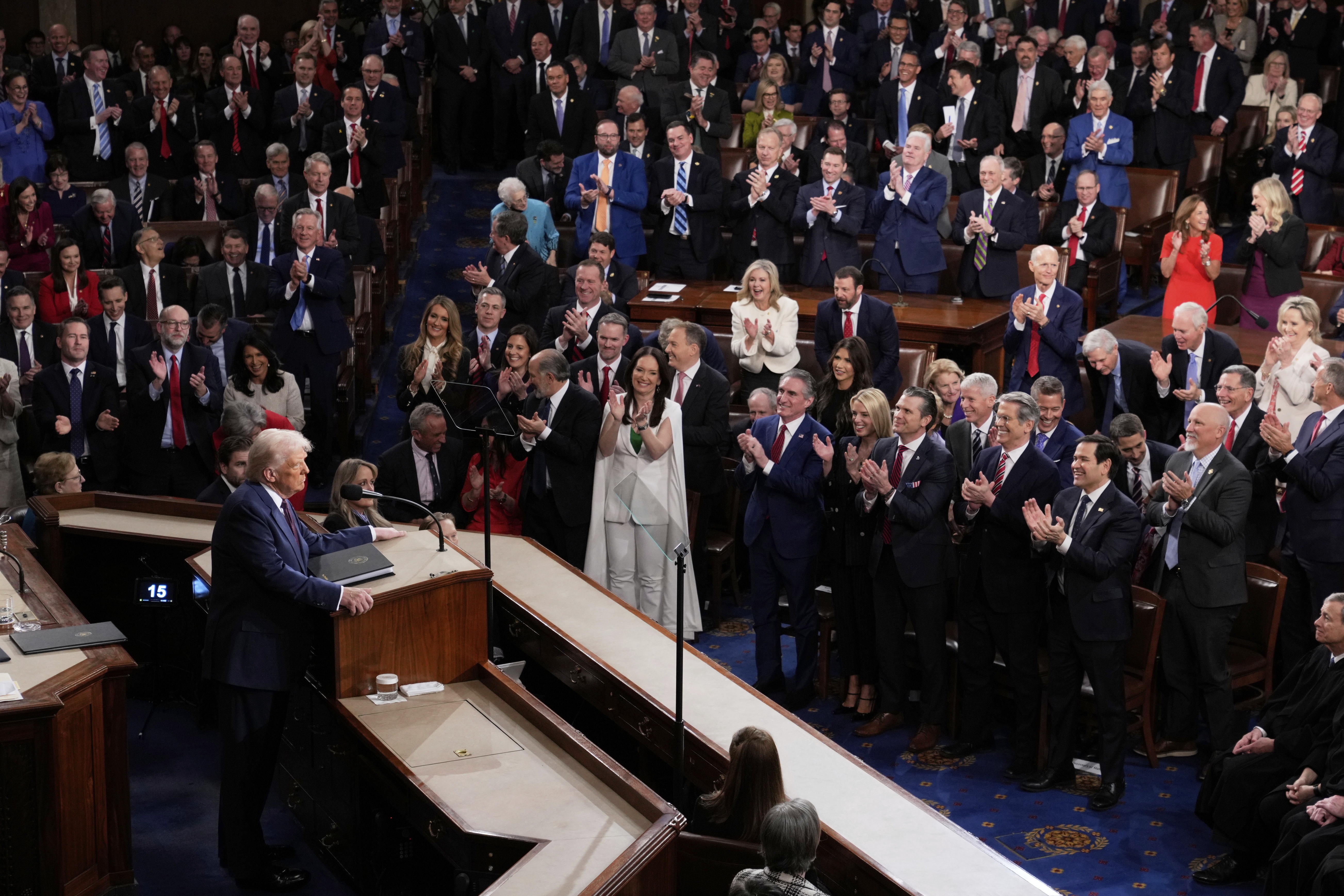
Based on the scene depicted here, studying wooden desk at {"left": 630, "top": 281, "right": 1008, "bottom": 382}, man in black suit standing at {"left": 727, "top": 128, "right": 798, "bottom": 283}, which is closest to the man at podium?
wooden desk at {"left": 630, "top": 281, "right": 1008, "bottom": 382}

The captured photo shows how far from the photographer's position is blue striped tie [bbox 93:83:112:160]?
11.0 metres

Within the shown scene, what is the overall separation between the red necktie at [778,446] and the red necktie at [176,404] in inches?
125

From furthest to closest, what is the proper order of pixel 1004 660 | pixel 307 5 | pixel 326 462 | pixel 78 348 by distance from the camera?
pixel 307 5 → pixel 326 462 → pixel 78 348 → pixel 1004 660

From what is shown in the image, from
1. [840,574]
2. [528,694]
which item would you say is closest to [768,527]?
[840,574]

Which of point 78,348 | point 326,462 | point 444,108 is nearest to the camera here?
point 78,348

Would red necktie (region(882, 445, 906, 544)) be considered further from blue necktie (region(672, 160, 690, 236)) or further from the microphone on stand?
blue necktie (region(672, 160, 690, 236))

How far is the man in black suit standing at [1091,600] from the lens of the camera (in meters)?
5.76

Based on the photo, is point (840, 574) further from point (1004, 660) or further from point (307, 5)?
point (307, 5)

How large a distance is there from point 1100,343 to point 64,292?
564 centimetres

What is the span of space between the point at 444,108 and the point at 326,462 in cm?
467

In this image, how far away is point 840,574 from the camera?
6.60 metres

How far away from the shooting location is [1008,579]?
608 centimetres

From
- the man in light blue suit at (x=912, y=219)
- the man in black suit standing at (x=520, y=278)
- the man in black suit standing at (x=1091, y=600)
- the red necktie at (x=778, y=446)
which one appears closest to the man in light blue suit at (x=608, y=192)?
the man in black suit standing at (x=520, y=278)

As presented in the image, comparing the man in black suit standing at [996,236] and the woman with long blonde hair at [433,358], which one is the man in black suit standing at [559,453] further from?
the man in black suit standing at [996,236]
